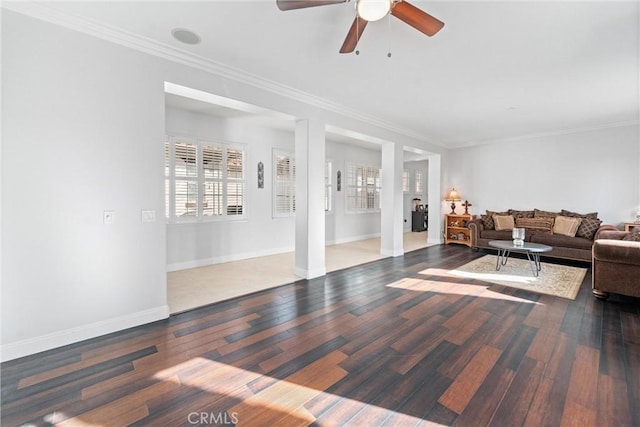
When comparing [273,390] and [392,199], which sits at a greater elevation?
[392,199]

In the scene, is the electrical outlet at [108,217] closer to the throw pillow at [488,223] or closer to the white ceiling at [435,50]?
the white ceiling at [435,50]

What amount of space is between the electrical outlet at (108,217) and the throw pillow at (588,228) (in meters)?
7.38

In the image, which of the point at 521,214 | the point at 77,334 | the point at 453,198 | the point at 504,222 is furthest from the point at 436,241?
the point at 77,334

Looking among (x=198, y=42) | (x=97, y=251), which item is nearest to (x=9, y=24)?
(x=198, y=42)

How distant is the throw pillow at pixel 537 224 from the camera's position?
576cm

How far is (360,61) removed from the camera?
3.05 meters

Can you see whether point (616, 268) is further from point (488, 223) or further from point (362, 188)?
point (362, 188)

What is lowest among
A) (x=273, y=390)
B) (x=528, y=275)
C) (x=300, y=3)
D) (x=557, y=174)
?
(x=273, y=390)

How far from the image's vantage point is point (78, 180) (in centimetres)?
239

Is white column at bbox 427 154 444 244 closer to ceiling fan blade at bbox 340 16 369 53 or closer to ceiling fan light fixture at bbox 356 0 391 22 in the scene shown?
ceiling fan blade at bbox 340 16 369 53

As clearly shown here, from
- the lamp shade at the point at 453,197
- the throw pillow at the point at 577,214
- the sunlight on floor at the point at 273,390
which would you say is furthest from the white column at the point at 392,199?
the sunlight on floor at the point at 273,390

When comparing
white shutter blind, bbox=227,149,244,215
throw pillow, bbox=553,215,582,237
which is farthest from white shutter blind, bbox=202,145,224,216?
throw pillow, bbox=553,215,582,237

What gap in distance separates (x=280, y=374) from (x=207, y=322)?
3.83ft

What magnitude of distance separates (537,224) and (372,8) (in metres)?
6.18
